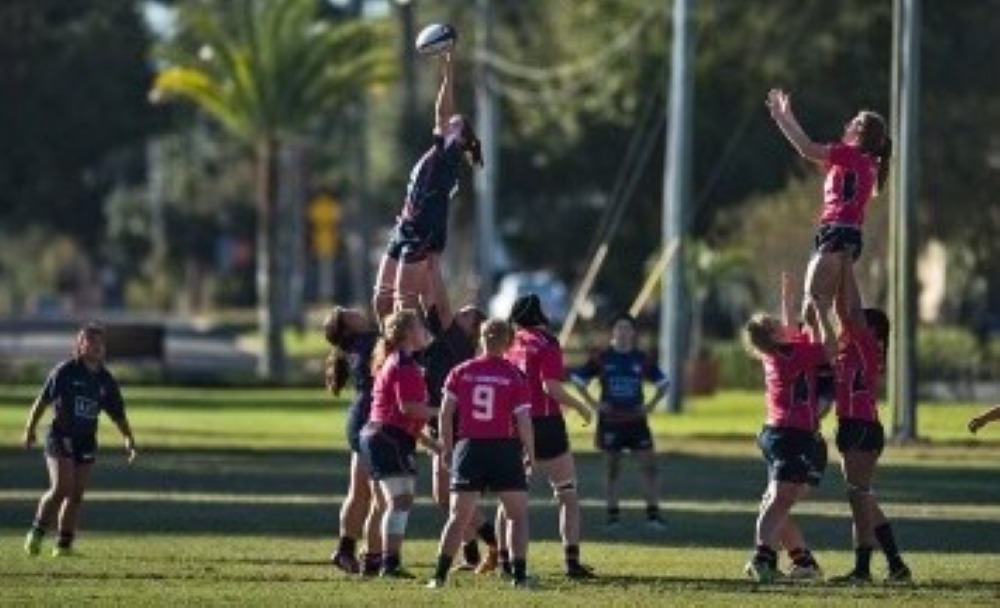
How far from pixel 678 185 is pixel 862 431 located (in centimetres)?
3224

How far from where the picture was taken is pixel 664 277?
56875mm

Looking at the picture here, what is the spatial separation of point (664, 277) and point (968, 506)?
81.1ft

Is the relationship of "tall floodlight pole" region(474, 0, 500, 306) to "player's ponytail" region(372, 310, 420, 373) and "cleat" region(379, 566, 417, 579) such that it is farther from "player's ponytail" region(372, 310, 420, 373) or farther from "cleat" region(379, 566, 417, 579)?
"player's ponytail" region(372, 310, 420, 373)

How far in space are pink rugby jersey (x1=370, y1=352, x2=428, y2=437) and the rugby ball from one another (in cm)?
302

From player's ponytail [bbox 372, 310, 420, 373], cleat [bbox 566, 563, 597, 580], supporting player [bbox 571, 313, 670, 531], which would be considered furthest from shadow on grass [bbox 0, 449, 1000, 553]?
player's ponytail [bbox 372, 310, 420, 373]

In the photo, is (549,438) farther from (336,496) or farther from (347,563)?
(336,496)

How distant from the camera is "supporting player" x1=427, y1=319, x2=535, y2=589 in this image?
71.9 ft

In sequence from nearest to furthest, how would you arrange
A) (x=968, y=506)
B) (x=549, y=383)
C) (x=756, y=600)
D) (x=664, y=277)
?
(x=756, y=600), (x=549, y=383), (x=968, y=506), (x=664, y=277)

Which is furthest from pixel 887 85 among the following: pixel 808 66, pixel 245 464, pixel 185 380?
pixel 245 464

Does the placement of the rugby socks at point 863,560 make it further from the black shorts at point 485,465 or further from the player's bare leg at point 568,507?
the black shorts at point 485,465

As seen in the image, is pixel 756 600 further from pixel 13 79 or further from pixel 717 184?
pixel 13 79

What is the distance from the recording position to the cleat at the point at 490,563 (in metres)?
24.2

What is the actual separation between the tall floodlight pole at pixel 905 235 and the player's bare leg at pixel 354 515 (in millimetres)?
21043

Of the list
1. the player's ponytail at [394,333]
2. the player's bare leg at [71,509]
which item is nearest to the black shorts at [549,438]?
the player's ponytail at [394,333]
